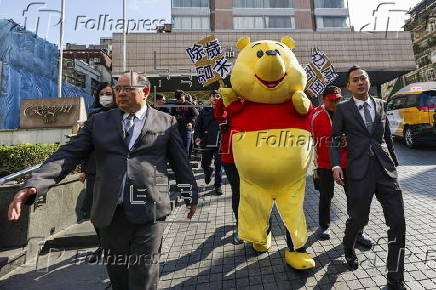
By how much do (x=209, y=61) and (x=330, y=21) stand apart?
31.3 metres

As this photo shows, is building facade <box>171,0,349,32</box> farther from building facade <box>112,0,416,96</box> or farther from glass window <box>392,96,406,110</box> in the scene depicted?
glass window <box>392,96,406,110</box>

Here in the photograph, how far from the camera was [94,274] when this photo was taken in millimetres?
3369

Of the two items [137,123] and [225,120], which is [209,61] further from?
[137,123]

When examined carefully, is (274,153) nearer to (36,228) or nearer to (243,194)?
(243,194)

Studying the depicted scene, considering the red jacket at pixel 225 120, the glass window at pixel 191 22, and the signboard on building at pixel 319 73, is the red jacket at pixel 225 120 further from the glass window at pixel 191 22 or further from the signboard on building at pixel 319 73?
the glass window at pixel 191 22

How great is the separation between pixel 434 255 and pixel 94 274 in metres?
3.86

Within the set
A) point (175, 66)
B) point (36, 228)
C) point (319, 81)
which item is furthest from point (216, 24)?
point (36, 228)

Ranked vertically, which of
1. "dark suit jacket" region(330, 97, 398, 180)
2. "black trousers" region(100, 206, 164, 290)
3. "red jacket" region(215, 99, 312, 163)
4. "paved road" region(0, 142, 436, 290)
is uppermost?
"red jacket" region(215, 99, 312, 163)

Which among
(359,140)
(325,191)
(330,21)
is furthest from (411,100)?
(330,21)

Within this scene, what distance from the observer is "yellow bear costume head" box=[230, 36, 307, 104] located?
290cm

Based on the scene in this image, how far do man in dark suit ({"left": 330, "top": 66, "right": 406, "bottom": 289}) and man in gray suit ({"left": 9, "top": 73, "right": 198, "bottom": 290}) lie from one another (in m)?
1.58

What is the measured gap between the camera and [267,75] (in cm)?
291

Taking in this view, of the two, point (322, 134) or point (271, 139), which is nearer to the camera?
point (271, 139)

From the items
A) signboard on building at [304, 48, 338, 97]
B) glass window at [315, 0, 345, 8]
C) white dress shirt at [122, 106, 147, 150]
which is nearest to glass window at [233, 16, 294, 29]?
glass window at [315, 0, 345, 8]
